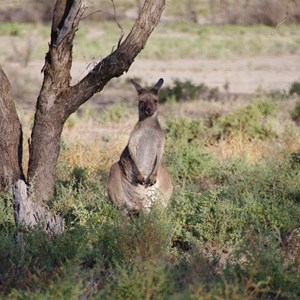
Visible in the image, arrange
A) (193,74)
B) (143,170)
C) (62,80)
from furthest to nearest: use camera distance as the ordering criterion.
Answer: (193,74)
(143,170)
(62,80)

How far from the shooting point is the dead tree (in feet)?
29.6

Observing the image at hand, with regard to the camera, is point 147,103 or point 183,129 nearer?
point 147,103

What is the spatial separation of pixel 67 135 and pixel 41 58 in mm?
19339

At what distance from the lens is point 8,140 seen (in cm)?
960

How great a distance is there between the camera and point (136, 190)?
9320 mm

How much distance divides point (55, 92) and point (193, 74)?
20365 millimetres

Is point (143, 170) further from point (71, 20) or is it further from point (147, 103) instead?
point (71, 20)

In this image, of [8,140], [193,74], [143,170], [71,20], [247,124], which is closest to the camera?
[71,20]

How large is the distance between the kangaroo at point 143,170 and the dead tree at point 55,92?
2.21ft

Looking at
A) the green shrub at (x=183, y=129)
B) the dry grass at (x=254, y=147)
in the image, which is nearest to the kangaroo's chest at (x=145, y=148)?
the dry grass at (x=254, y=147)

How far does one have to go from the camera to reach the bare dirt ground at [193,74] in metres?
24.3

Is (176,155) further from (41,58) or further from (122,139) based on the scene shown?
(41,58)

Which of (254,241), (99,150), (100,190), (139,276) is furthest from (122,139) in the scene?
(139,276)

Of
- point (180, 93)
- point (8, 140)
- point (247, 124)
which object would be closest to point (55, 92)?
point (8, 140)
